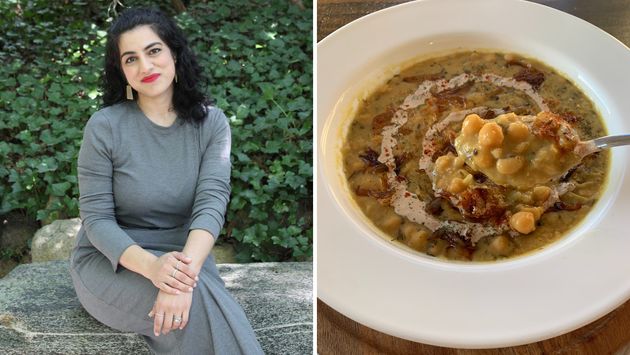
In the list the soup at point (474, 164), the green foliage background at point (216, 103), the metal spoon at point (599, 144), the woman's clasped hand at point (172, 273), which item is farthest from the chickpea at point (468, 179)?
the woman's clasped hand at point (172, 273)

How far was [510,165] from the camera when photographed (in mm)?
707

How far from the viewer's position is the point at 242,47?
1.02 meters

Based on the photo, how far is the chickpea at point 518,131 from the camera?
0.71 metres

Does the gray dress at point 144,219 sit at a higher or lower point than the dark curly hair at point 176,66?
lower

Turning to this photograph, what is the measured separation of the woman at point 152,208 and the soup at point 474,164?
0.21 metres

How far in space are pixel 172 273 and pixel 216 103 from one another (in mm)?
285

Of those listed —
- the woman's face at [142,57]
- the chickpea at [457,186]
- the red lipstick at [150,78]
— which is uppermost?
the woman's face at [142,57]

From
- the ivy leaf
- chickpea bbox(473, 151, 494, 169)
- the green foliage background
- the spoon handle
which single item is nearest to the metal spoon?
the spoon handle

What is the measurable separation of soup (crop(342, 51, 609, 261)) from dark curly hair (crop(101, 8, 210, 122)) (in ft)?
0.75

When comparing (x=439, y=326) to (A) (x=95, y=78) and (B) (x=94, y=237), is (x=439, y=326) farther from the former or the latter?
(A) (x=95, y=78)

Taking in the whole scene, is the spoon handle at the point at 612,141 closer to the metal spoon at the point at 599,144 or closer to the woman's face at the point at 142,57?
the metal spoon at the point at 599,144

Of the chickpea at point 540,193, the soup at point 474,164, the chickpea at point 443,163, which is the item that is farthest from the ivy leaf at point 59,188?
the chickpea at point 540,193

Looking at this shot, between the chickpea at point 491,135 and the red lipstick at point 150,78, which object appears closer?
the chickpea at point 491,135

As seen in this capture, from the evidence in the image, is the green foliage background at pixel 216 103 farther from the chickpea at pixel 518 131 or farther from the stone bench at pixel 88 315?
the chickpea at pixel 518 131
